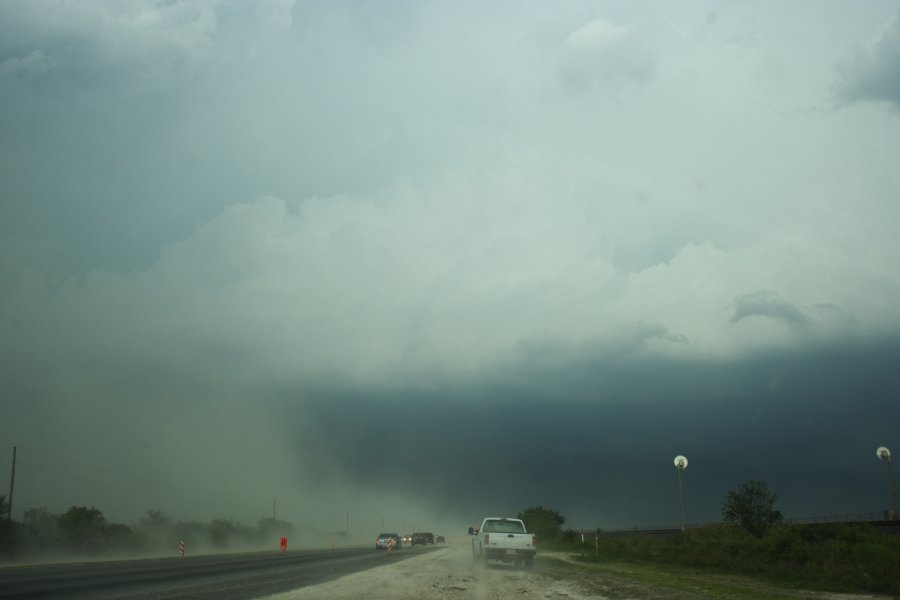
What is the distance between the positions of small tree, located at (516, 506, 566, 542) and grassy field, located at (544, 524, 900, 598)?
51.8m

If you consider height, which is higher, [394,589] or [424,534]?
[394,589]

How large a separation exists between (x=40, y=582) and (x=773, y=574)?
2363cm

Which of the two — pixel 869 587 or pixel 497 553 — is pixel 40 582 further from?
pixel 869 587

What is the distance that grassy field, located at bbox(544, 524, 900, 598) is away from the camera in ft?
67.3

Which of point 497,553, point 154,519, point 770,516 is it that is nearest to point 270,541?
point 154,519

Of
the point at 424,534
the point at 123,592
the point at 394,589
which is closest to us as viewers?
the point at 123,592

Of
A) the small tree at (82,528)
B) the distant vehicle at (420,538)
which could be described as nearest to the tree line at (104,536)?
the small tree at (82,528)

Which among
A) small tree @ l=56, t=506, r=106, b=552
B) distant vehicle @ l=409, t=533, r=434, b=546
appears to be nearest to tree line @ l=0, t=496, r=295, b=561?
small tree @ l=56, t=506, r=106, b=552

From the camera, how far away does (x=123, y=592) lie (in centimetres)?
1752

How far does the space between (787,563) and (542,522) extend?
76.0m

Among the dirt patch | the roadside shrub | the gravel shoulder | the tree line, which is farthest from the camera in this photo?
the tree line

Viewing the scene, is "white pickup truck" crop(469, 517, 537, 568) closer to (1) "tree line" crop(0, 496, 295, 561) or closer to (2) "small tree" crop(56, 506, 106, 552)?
(1) "tree line" crop(0, 496, 295, 561)

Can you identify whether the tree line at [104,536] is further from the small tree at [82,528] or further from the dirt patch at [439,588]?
the dirt patch at [439,588]

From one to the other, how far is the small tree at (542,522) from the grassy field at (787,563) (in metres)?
51.8
